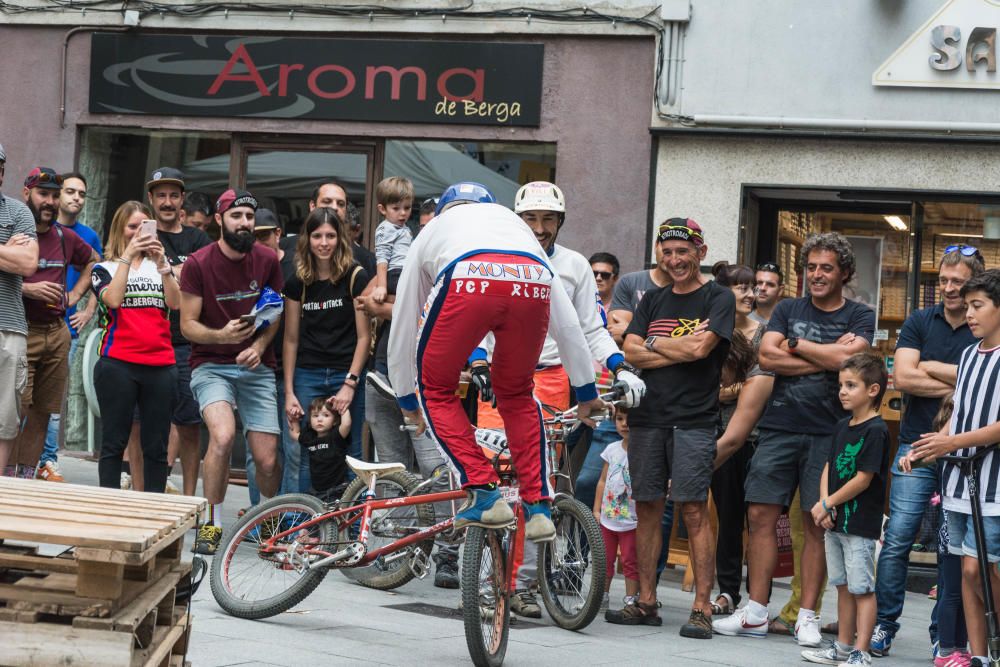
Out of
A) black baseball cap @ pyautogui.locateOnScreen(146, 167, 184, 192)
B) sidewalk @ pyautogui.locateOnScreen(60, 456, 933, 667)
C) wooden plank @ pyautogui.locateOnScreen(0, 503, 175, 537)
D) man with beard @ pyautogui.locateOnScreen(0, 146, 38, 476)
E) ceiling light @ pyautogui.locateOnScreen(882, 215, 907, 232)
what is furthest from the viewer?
ceiling light @ pyautogui.locateOnScreen(882, 215, 907, 232)

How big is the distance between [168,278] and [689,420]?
10.9 feet

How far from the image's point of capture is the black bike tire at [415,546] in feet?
21.3

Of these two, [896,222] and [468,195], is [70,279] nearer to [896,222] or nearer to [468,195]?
[468,195]

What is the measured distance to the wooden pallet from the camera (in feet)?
11.1

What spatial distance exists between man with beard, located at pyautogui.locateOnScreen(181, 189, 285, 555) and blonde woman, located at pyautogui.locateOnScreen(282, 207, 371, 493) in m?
0.17

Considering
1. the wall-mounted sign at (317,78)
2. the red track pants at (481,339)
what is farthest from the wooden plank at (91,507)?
the wall-mounted sign at (317,78)

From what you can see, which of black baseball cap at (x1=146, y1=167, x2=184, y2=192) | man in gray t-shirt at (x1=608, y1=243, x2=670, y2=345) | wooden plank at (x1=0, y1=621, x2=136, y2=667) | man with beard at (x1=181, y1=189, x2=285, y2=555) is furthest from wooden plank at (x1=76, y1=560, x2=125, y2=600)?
black baseball cap at (x1=146, y1=167, x2=184, y2=192)

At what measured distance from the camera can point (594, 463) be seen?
323 inches

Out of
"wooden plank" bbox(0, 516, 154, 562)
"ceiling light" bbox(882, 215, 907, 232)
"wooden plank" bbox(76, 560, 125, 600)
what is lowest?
"wooden plank" bbox(76, 560, 125, 600)

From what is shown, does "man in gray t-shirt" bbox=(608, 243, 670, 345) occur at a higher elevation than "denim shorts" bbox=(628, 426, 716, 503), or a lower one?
higher

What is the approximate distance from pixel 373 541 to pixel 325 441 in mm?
1788

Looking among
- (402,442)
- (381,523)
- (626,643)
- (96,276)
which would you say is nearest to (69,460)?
(96,276)

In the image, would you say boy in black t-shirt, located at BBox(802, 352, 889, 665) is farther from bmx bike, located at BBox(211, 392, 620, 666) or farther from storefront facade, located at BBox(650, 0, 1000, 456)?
storefront facade, located at BBox(650, 0, 1000, 456)

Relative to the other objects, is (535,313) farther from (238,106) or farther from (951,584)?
(238,106)
